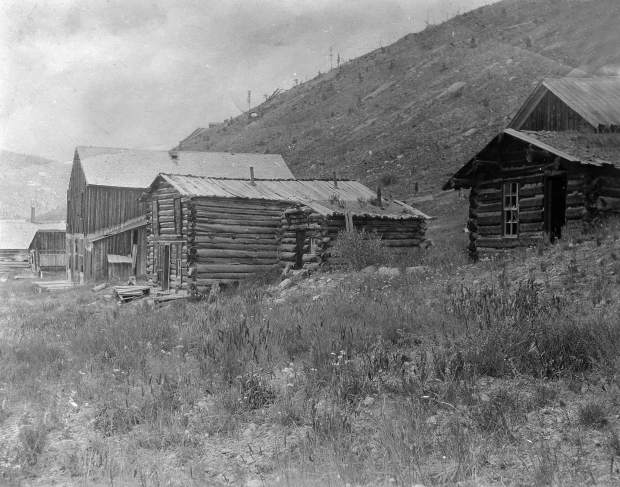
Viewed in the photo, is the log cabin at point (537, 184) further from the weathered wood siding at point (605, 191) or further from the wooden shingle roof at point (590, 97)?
the wooden shingle roof at point (590, 97)

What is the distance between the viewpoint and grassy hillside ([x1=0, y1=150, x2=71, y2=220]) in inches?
4934

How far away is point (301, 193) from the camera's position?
87.7 feet

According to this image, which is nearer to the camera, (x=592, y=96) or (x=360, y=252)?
(x=360, y=252)

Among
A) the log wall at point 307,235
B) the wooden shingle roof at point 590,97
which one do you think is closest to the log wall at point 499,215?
the wooden shingle roof at point 590,97

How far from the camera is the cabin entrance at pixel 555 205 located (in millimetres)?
18078

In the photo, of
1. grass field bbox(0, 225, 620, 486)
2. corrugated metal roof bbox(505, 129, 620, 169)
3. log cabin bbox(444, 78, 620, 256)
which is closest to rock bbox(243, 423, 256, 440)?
grass field bbox(0, 225, 620, 486)

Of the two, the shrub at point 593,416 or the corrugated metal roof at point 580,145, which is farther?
the corrugated metal roof at point 580,145

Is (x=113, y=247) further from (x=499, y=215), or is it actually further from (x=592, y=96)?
(x=592, y=96)

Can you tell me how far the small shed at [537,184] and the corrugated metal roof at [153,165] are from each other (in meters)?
19.4

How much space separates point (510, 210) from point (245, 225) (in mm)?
10122

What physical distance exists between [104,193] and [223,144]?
102ft

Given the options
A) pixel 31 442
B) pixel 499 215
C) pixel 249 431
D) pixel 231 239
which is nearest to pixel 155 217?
pixel 231 239

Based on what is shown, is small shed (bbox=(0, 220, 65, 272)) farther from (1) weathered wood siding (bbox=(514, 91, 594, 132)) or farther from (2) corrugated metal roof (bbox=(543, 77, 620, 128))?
(2) corrugated metal roof (bbox=(543, 77, 620, 128))

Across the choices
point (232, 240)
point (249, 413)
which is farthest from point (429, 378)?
point (232, 240)
